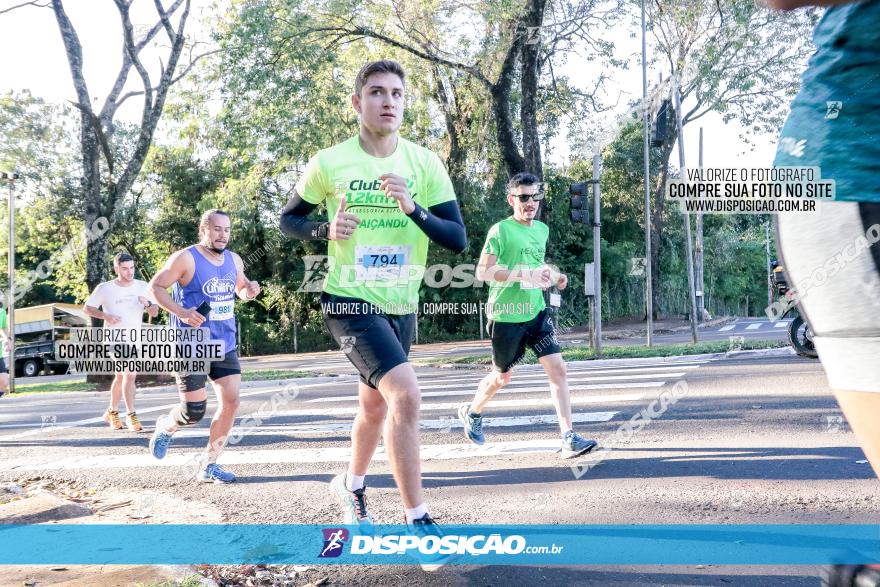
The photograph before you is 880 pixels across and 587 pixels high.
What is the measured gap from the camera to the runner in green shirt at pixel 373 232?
3404 millimetres

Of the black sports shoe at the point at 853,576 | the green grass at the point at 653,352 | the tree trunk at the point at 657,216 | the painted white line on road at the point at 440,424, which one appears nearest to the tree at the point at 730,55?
the tree trunk at the point at 657,216

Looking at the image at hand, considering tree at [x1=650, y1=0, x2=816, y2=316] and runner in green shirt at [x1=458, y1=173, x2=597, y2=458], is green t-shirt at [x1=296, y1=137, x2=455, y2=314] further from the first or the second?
tree at [x1=650, y1=0, x2=816, y2=316]

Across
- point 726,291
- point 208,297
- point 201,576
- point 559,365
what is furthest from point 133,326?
point 726,291

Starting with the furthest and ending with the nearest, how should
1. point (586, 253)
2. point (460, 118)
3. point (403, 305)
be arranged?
point (586, 253) < point (460, 118) < point (403, 305)

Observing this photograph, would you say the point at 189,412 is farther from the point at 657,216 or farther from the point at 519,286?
the point at 657,216

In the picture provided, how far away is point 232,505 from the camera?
16.2 ft

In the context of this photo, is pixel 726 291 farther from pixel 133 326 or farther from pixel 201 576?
pixel 201 576

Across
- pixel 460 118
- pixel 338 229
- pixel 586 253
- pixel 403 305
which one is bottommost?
pixel 403 305

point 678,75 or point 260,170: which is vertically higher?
point 678,75

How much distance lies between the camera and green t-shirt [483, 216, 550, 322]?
5.98 meters

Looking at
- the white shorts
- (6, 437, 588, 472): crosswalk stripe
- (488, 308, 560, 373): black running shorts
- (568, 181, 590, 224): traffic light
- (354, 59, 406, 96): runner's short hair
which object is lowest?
(6, 437, 588, 472): crosswalk stripe

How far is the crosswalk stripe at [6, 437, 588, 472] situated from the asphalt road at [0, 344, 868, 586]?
23mm

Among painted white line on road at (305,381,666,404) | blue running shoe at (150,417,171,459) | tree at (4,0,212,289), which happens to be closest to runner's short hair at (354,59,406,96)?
blue running shoe at (150,417,171,459)

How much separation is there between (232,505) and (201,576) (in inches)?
66.4
